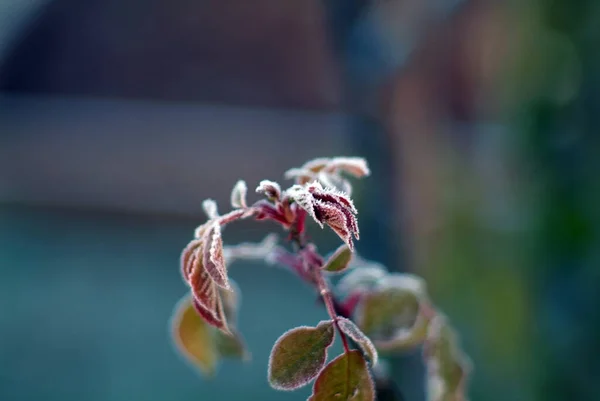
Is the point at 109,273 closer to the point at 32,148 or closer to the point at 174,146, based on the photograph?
the point at 174,146

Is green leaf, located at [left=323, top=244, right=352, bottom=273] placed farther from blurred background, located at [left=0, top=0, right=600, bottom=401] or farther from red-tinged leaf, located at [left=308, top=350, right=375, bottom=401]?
blurred background, located at [left=0, top=0, right=600, bottom=401]

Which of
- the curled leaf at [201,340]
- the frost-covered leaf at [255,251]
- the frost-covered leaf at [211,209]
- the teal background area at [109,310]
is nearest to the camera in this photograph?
the frost-covered leaf at [211,209]

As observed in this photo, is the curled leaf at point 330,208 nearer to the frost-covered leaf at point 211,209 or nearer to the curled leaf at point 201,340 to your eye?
the frost-covered leaf at point 211,209

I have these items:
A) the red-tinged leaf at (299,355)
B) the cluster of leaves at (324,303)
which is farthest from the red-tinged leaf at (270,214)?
the red-tinged leaf at (299,355)

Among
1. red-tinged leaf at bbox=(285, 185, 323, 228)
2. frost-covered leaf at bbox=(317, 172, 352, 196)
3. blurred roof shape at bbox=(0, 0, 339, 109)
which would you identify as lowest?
red-tinged leaf at bbox=(285, 185, 323, 228)

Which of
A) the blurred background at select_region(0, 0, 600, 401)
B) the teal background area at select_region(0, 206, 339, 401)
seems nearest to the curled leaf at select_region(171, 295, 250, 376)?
the blurred background at select_region(0, 0, 600, 401)

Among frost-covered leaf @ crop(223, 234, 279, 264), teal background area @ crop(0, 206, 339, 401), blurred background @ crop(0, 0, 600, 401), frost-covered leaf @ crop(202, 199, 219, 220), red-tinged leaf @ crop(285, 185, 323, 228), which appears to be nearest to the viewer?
red-tinged leaf @ crop(285, 185, 323, 228)
